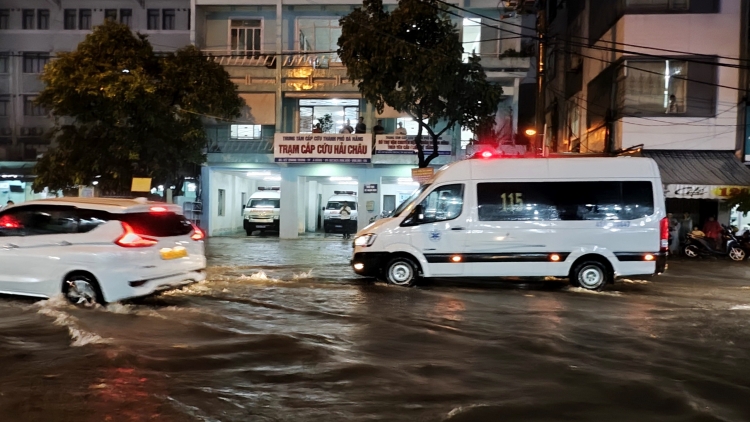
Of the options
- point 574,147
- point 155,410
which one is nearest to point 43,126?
point 574,147

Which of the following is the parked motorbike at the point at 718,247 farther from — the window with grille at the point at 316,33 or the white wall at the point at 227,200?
the white wall at the point at 227,200

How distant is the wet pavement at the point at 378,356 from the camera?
5.16 metres

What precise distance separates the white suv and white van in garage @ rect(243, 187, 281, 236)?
18396 mm

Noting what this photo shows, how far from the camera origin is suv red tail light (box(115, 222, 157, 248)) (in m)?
8.81

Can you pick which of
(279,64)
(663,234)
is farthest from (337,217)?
(663,234)

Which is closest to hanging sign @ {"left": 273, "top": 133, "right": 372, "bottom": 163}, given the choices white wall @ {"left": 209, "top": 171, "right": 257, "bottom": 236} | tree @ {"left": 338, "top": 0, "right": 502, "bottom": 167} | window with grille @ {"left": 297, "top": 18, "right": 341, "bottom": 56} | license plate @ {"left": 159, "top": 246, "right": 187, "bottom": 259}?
white wall @ {"left": 209, "top": 171, "right": 257, "bottom": 236}

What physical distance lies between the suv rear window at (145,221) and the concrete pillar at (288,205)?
1765 centimetres

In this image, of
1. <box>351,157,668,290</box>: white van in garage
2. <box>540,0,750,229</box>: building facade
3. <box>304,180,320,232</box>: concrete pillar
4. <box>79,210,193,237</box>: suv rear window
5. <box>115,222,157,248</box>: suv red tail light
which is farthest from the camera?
<box>304,180,320,232</box>: concrete pillar

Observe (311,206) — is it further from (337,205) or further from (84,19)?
(84,19)

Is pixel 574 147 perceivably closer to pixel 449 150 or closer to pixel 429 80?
pixel 449 150

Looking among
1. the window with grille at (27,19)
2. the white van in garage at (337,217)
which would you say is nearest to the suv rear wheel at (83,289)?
the white van in garage at (337,217)

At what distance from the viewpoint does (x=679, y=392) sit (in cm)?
563

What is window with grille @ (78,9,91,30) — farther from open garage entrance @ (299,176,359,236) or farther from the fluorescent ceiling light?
open garage entrance @ (299,176,359,236)

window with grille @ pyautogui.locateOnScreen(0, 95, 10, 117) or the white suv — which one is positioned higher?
Result: window with grille @ pyautogui.locateOnScreen(0, 95, 10, 117)
